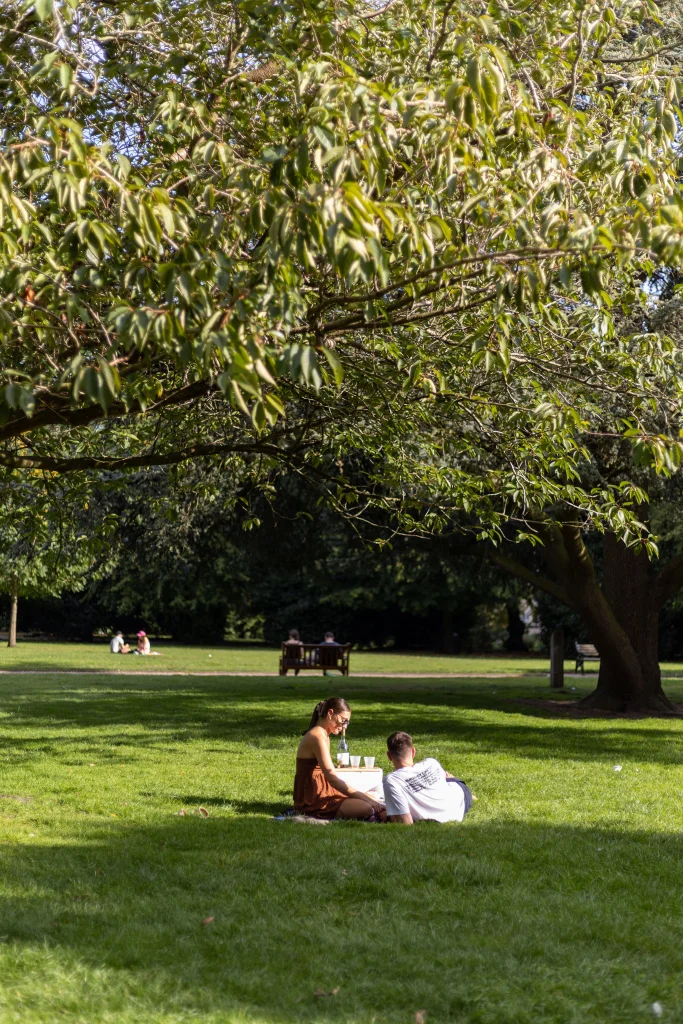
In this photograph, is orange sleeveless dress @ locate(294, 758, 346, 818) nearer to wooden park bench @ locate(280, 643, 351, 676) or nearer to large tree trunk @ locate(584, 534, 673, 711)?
large tree trunk @ locate(584, 534, 673, 711)

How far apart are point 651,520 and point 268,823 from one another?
11135 millimetres

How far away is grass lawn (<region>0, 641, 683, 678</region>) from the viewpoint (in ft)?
98.6

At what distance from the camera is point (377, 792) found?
29.7ft

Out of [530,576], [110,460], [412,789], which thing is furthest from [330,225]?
[530,576]

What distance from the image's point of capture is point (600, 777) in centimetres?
1157

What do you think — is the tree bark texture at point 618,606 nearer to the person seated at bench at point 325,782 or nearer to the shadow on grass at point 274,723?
the shadow on grass at point 274,723

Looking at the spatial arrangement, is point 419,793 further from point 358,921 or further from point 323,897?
point 358,921

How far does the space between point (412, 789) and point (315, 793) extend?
83 centimetres

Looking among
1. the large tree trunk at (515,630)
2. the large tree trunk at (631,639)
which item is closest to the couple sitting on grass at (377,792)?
the large tree trunk at (631,639)

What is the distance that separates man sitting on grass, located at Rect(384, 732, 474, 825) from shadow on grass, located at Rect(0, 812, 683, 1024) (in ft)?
0.85

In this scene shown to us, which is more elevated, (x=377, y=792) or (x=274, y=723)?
(x=377, y=792)

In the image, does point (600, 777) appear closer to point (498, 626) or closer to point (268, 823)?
point (268, 823)

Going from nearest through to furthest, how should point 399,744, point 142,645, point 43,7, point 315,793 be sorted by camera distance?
point 43,7
point 399,744
point 315,793
point 142,645

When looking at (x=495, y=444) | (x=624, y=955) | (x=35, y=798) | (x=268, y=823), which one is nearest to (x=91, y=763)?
(x=35, y=798)
